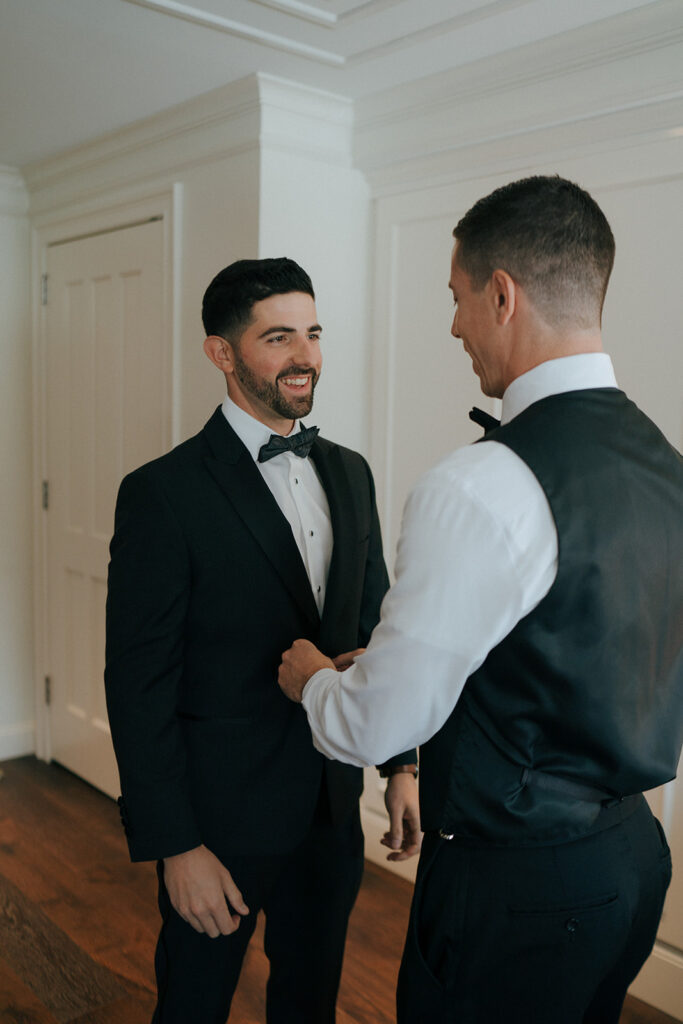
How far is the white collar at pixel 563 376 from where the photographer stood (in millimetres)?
1081

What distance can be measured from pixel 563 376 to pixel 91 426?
276 cm

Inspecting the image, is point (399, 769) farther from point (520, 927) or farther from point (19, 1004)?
point (19, 1004)

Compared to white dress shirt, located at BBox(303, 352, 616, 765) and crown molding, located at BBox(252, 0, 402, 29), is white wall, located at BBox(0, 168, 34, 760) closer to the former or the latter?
crown molding, located at BBox(252, 0, 402, 29)

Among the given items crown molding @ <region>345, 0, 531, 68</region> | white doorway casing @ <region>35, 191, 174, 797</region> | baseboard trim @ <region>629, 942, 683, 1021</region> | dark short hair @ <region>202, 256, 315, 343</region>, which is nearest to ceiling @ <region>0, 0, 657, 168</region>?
crown molding @ <region>345, 0, 531, 68</region>

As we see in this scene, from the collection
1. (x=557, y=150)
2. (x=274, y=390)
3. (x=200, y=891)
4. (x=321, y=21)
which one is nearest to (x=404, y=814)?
(x=200, y=891)

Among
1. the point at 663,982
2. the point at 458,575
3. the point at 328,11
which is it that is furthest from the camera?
the point at 663,982

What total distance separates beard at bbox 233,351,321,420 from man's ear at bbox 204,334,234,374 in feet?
0.06

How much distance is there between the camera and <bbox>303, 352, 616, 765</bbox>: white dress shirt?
990mm

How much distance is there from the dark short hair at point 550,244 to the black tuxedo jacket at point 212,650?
2.13 ft

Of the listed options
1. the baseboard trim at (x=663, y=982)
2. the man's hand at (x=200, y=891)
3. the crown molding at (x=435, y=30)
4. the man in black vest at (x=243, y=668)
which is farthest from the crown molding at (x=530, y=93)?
the baseboard trim at (x=663, y=982)

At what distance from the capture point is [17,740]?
13.1ft

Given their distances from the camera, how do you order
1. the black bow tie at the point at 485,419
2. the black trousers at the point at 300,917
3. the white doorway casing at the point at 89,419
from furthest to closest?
1. the white doorway casing at the point at 89,419
2. the black trousers at the point at 300,917
3. the black bow tie at the point at 485,419

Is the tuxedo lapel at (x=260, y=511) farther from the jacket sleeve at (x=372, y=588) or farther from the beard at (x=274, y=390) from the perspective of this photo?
the jacket sleeve at (x=372, y=588)

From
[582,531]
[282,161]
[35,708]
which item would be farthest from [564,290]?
[35,708]
